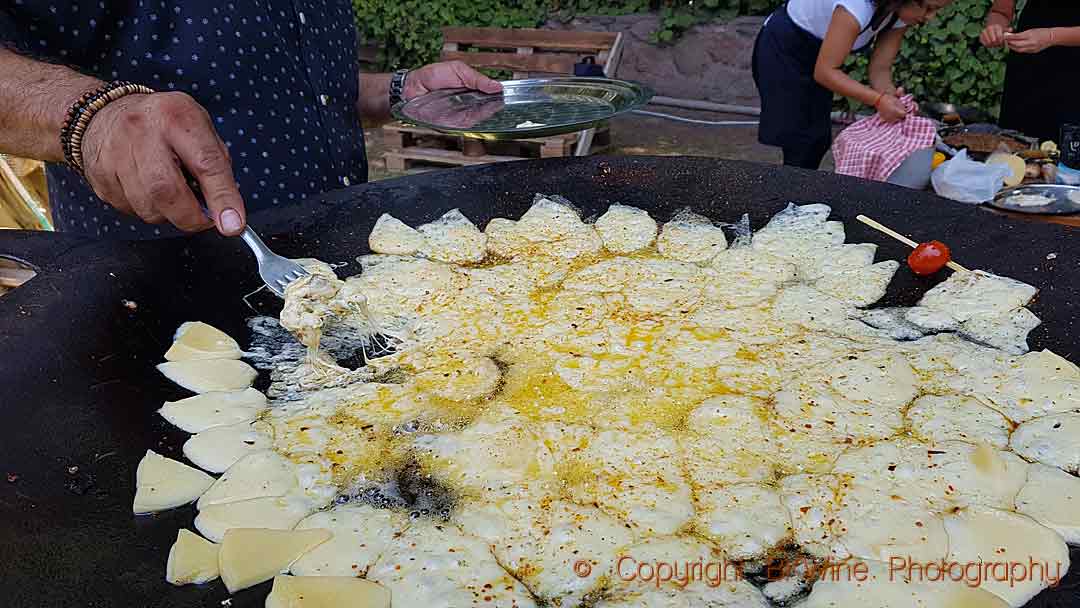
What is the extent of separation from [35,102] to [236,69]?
0.69m

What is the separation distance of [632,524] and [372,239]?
5.09ft

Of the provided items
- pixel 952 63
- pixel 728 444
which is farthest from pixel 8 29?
pixel 952 63

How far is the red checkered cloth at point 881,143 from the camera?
4949 mm

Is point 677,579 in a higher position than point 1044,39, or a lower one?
lower

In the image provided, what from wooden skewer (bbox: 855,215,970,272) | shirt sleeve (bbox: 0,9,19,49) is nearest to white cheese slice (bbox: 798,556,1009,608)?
wooden skewer (bbox: 855,215,970,272)

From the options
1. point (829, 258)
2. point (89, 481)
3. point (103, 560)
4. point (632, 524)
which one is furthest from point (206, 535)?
point (829, 258)

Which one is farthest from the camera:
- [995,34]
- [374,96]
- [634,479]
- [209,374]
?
[995,34]

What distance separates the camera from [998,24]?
5.82m

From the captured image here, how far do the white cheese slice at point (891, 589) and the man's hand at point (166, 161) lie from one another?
4.92ft

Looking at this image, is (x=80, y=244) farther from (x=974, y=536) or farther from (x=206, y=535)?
(x=974, y=536)

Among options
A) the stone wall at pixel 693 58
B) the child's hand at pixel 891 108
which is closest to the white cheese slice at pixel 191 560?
the child's hand at pixel 891 108

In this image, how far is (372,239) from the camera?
2.75 metres

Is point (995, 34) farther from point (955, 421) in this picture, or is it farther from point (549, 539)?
point (549, 539)

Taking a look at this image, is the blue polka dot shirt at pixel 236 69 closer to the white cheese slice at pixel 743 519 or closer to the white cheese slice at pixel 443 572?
the white cheese slice at pixel 443 572
